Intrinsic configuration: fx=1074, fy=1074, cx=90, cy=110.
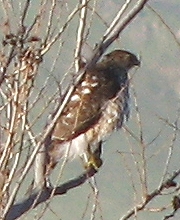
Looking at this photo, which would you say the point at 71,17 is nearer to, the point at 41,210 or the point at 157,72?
the point at 41,210

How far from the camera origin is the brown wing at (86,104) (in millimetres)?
6239

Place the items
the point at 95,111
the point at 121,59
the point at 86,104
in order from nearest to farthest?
1. the point at 86,104
2. the point at 95,111
3. the point at 121,59

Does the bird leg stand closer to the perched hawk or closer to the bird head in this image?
the perched hawk

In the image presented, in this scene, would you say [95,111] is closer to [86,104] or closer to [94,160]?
[86,104]

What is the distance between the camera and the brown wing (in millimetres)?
6239

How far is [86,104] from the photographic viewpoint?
22.4ft

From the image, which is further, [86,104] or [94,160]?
[94,160]

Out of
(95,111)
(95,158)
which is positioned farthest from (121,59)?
(95,158)

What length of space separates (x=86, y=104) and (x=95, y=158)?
0.39m

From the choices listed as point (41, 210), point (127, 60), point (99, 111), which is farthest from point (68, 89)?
point (127, 60)

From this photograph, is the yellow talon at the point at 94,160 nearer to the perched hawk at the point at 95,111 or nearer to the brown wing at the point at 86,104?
the perched hawk at the point at 95,111

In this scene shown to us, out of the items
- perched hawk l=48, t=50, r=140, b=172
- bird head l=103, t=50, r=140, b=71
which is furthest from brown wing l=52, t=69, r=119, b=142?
bird head l=103, t=50, r=140, b=71

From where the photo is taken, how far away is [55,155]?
6.18 metres

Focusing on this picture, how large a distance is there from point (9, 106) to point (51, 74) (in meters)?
0.34
